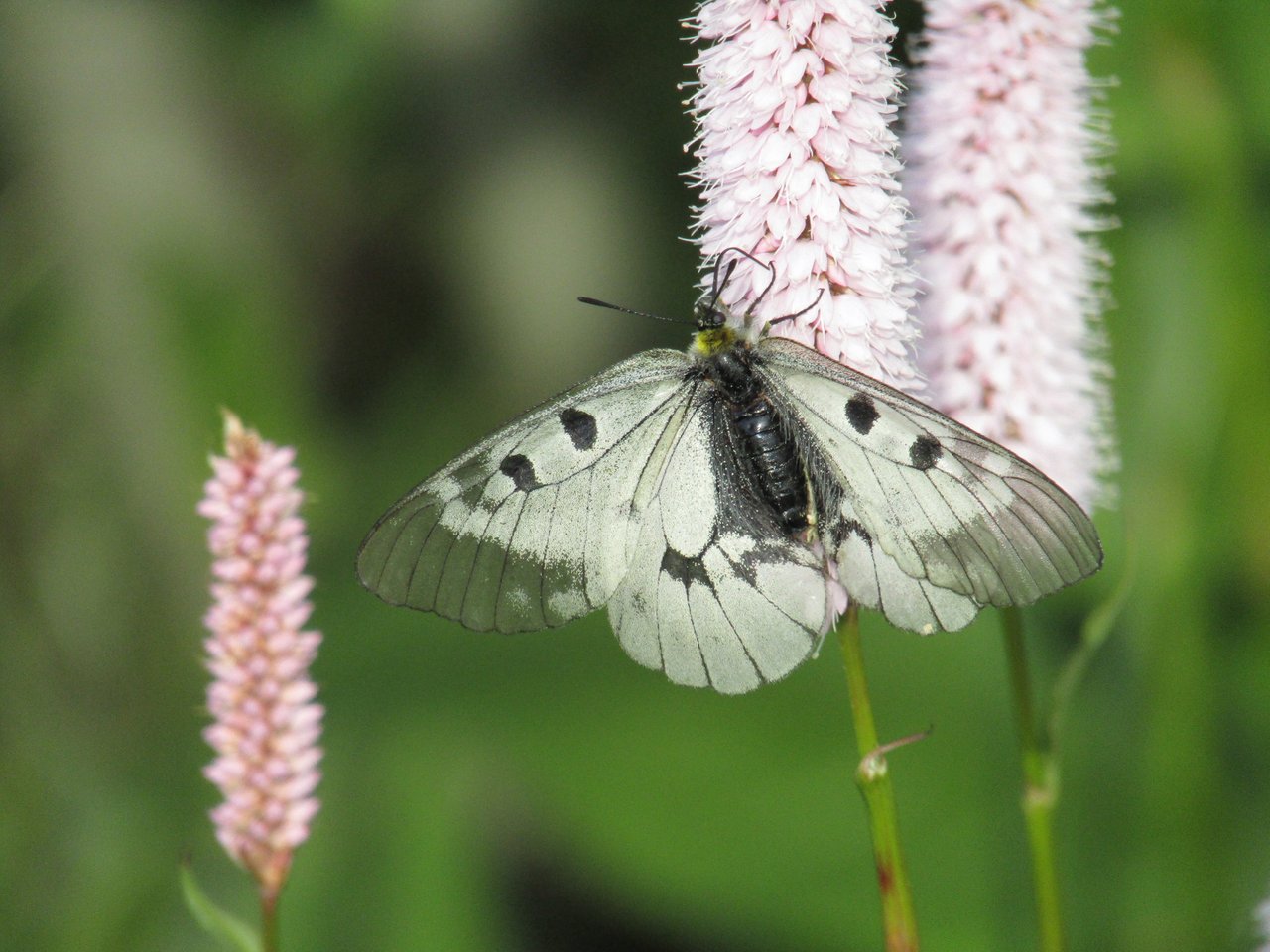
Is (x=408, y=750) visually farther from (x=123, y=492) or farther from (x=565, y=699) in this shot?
(x=123, y=492)

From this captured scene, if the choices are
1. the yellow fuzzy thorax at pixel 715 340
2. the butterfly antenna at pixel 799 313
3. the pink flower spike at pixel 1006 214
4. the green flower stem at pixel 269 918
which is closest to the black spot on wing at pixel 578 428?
the yellow fuzzy thorax at pixel 715 340

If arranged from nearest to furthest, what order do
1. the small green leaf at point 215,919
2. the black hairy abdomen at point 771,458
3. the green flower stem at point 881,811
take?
the green flower stem at point 881,811, the small green leaf at point 215,919, the black hairy abdomen at point 771,458

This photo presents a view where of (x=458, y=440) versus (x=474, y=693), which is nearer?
(x=474, y=693)

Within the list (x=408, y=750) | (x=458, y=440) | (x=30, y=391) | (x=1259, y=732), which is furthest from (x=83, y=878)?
(x=1259, y=732)

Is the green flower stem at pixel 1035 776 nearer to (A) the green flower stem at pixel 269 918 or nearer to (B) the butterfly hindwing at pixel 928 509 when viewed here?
(B) the butterfly hindwing at pixel 928 509

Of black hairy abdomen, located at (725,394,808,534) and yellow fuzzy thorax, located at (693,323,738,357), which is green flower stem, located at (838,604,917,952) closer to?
black hairy abdomen, located at (725,394,808,534)


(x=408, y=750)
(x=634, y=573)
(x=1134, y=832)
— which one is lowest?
(x=1134, y=832)

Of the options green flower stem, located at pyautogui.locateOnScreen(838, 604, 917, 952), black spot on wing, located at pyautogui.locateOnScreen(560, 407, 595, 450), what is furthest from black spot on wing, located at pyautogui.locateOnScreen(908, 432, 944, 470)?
black spot on wing, located at pyautogui.locateOnScreen(560, 407, 595, 450)
